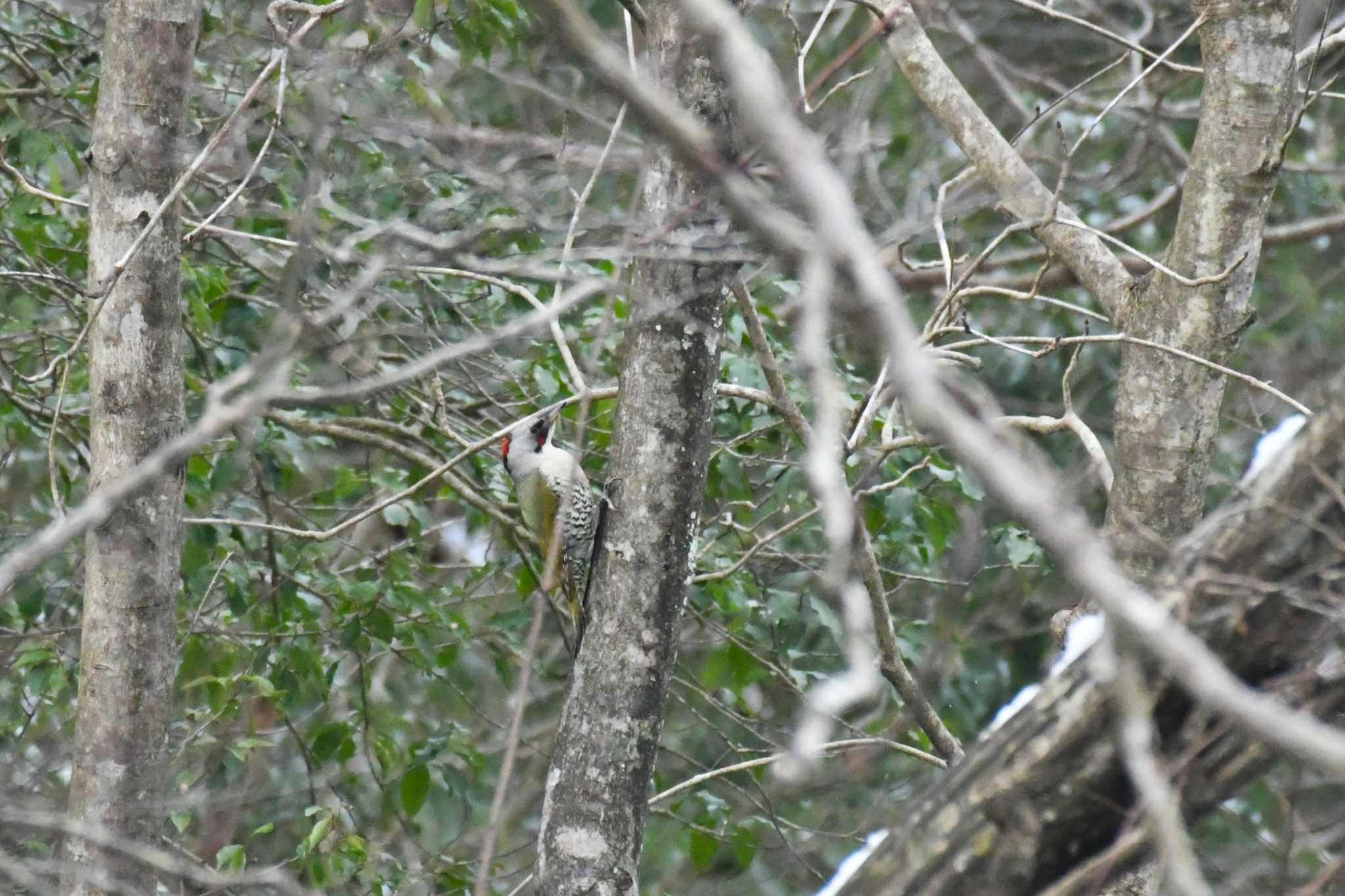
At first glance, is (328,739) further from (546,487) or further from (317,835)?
(546,487)

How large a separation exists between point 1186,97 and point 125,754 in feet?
22.4

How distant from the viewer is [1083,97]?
6641 mm

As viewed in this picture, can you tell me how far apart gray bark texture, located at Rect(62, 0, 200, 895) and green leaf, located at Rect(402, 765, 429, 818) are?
1.23 meters

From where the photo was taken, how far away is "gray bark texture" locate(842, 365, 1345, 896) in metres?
1.79

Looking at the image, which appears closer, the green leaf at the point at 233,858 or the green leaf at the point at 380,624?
the green leaf at the point at 233,858

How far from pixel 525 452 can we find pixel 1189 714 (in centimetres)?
373

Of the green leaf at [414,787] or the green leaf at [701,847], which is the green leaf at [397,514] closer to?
the green leaf at [414,787]

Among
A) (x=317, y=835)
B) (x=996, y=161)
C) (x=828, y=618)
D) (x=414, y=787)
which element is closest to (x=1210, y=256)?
(x=996, y=161)

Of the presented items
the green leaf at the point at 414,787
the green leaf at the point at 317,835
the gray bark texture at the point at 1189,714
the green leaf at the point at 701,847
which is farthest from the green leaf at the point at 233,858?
the gray bark texture at the point at 1189,714

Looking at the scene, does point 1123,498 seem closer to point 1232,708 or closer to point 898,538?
point 898,538

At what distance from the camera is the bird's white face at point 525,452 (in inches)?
207

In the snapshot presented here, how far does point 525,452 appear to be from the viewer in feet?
17.5

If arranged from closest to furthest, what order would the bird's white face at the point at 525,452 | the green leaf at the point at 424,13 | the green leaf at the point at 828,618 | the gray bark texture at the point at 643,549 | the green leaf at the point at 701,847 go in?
the gray bark texture at the point at 643,549
the green leaf at the point at 424,13
the green leaf at the point at 701,847
the green leaf at the point at 828,618
the bird's white face at the point at 525,452

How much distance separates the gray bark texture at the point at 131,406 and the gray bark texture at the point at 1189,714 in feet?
5.53
